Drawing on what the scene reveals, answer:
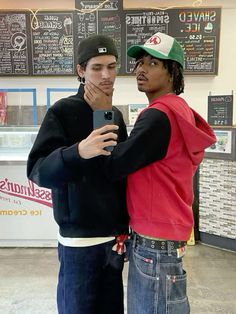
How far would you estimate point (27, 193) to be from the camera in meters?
3.36

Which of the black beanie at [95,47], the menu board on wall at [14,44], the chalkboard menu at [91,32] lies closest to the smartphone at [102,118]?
the black beanie at [95,47]

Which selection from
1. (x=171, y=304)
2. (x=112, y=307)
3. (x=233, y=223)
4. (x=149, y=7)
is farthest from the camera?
(x=149, y=7)

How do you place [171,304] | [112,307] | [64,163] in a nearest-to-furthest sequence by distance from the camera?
[64,163], [171,304], [112,307]

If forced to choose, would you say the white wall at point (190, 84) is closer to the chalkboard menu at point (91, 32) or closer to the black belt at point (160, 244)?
the chalkboard menu at point (91, 32)

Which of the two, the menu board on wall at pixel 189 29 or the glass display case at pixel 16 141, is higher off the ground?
the menu board on wall at pixel 189 29

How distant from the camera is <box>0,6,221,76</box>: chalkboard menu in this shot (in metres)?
3.74

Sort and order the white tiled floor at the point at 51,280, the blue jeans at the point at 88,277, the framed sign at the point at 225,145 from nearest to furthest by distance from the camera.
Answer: the blue jeans at the point at 88,277 → the white tiled floor at the point at 51,280 → the framed sign at the point at 225,145

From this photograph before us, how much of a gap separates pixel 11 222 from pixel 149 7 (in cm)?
276

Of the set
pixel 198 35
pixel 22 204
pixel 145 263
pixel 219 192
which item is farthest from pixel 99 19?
pixel 145 263

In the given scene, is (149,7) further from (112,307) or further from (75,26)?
(112,307)

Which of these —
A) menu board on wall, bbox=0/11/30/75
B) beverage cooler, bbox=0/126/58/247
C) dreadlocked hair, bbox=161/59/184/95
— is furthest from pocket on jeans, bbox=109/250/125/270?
menu board on wall, bbox=0/11/30/75

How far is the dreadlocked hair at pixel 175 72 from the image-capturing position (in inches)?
50.4

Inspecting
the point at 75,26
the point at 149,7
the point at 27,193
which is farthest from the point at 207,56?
the point at 27,193

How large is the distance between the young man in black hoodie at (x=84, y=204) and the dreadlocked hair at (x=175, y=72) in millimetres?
210
